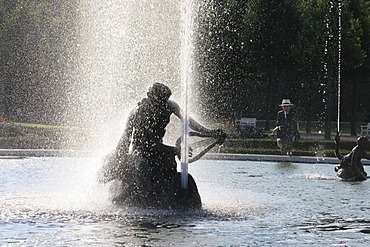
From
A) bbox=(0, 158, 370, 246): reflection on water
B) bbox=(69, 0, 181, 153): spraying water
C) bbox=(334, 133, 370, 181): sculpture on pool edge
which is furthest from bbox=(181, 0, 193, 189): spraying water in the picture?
bbox=(69, 0, 181, 153): spraying water

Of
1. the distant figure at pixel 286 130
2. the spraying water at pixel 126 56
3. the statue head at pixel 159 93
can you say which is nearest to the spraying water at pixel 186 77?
the statue head at pixel 159 93

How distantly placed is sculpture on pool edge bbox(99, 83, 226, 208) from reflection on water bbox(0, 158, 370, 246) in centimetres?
19

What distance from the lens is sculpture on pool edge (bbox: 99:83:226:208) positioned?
34.4 feet

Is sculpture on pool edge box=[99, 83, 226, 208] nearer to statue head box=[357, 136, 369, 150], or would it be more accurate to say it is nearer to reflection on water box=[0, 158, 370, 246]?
reflection on water box=[0, 158, 370, 246]

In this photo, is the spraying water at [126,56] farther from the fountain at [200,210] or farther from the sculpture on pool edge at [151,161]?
the sculpture on pool edge at [151,161]

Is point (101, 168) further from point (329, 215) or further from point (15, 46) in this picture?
point (15, 46)

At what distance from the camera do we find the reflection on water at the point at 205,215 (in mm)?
8492

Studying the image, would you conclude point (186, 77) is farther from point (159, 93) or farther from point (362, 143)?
point (362, 143)

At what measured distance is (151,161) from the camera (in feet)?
35.0

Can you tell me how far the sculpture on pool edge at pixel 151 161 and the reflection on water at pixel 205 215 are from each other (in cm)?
19

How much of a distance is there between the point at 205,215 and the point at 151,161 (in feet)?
3.20

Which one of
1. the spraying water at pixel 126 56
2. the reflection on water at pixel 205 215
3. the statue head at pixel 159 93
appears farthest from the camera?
the spraying water at pixel 126 56

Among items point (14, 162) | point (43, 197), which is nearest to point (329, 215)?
point (43, 197)

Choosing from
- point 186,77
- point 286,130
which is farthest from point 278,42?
point 186,77
